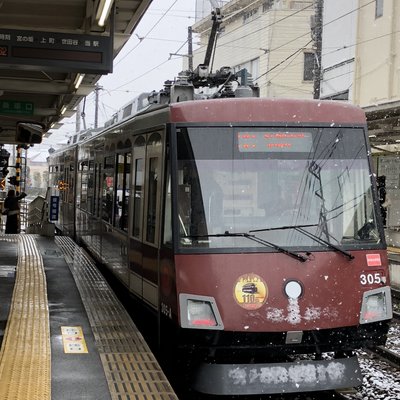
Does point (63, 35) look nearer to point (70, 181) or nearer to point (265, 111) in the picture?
point (265, 111)

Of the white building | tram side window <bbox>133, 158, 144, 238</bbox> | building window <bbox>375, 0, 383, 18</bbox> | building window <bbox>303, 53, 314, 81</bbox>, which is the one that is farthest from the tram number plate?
building window <bbox>303, 53, 314, 81</bbox>

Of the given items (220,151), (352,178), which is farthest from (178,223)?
(352,178)

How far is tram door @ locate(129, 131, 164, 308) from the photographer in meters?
6.38

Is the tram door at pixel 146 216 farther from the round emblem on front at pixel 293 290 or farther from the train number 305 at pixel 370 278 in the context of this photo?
the train number 305 at pixel 370 278

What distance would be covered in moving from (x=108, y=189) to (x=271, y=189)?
4.85 m

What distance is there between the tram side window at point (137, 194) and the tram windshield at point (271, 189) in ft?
5.34

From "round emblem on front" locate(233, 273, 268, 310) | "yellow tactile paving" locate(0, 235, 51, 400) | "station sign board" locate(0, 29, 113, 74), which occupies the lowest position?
"yellow tactile paving" locate(0, 235, 51, 400)

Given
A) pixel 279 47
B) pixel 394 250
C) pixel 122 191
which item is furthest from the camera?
pixel 279 47

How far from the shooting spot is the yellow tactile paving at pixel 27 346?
192 inches

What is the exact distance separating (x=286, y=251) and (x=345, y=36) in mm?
19893

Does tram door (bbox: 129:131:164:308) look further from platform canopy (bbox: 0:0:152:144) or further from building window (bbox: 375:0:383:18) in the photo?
building window (bbox: 375:0:383:18)

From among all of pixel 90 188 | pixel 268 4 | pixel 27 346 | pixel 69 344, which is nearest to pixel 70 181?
pixel 90 188

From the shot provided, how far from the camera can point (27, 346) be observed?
601cm

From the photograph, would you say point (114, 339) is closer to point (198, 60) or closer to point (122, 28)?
point (122, 28)
